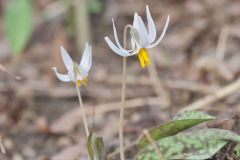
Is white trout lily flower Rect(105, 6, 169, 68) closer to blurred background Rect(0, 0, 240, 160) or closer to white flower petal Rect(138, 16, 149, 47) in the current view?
white flower petal Rect(138, 16, 149, 47)

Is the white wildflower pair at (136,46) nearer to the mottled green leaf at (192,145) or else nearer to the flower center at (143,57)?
the flower center at (143,57)

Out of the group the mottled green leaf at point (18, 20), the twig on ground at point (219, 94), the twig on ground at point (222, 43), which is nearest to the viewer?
the twig on ground at point (219, 94)

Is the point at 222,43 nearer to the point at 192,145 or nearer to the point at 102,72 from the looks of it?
the point at 102,72

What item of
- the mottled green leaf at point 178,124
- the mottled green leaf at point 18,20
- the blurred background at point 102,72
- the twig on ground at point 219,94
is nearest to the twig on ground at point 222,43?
the blurred background at point 102,72

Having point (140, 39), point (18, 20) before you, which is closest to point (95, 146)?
point (140, 39)

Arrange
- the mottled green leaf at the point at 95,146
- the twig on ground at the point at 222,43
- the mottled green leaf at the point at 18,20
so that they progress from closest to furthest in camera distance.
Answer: the mottled green leaf at the point at 95,146, the mottled green leaf at the point at 18,20, the twig on ground at the point at 222,43

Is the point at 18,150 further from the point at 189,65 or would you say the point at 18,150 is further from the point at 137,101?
the point at 189,65
